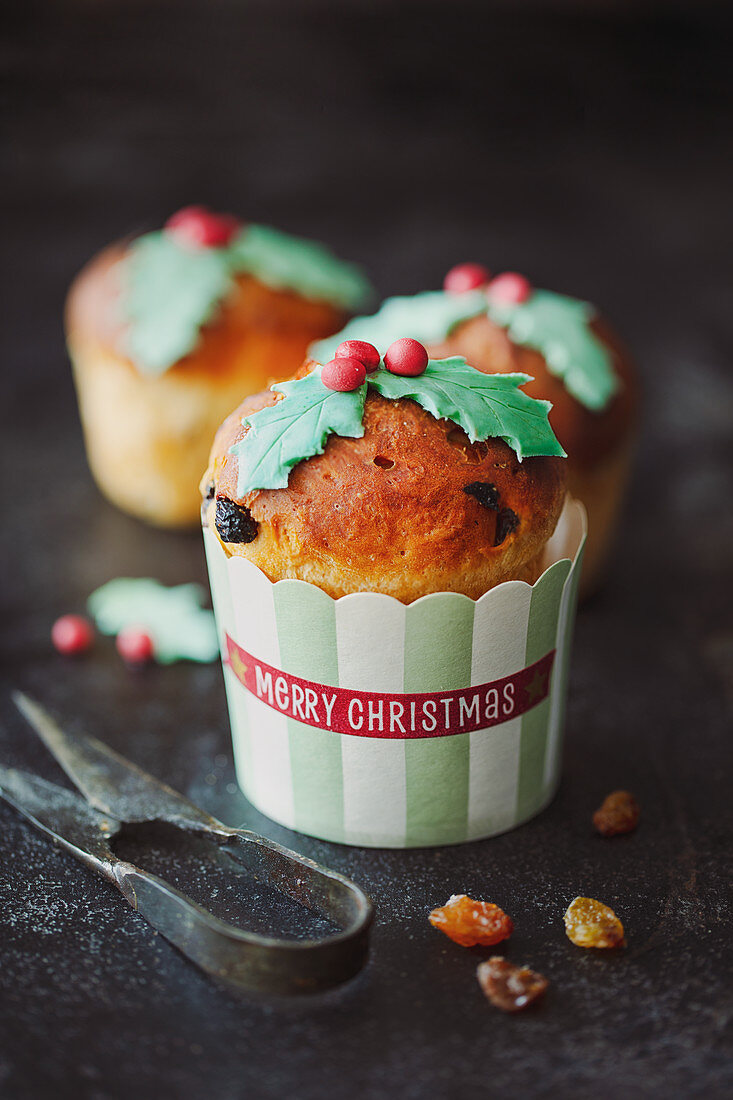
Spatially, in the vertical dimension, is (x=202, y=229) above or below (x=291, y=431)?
above

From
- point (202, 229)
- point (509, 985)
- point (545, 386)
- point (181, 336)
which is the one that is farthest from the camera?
point (202, 229)

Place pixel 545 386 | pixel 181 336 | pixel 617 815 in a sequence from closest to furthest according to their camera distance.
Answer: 1. pixel 617 815
2. pixel 545 386
3. pixel 181 336

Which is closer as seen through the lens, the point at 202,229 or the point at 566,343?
the point at 566,343

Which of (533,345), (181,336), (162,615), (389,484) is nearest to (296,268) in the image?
(181,336)

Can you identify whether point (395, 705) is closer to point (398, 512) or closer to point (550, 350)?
point (398, 512)

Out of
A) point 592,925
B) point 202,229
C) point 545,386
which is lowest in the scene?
point 592,925

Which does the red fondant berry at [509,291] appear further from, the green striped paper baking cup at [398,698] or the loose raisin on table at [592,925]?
the loose raisin on table at [592,925]

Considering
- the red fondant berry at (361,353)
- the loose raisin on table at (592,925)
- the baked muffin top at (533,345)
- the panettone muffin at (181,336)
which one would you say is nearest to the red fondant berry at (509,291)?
A: the baked muffin top at (533,345)
